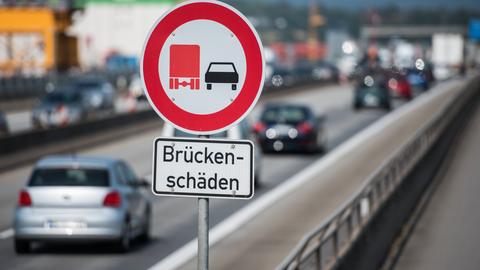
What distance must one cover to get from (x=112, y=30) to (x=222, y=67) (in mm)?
126585

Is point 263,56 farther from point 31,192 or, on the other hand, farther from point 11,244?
point 11,244

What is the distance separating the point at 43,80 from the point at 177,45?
71.4 m

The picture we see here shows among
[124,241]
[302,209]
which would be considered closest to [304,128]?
[302,209]

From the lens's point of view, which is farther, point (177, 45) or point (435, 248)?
point (435, 248)

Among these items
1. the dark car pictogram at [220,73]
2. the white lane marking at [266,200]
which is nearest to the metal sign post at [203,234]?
the dark car pictogram at [220,73]

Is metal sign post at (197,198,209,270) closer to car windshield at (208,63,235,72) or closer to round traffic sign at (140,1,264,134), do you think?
round traffic sign at (140,1,264,134)

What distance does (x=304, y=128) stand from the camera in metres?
38.2

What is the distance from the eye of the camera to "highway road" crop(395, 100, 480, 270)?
18562 mm

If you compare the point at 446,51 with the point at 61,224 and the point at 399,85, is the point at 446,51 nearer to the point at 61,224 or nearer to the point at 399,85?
the point at 399,85

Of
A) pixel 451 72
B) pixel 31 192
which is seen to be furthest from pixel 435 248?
pixel 451 72

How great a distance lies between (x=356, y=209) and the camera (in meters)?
15.2

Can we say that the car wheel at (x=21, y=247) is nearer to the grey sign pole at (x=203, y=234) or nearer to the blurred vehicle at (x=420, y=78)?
the grey sign pole at (x=203, y=234)

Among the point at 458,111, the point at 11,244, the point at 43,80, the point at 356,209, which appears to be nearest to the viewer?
the point at 356,209

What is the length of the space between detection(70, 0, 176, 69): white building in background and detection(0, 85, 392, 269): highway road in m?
71.5
